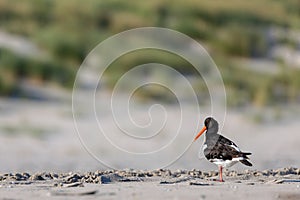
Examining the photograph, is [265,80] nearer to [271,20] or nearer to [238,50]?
[238,50]

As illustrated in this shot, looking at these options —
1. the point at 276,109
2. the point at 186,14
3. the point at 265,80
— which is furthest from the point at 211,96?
the point at 186,14

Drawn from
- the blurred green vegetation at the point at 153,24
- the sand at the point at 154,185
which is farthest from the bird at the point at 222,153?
the blurred green vegetation at the point at 153,24

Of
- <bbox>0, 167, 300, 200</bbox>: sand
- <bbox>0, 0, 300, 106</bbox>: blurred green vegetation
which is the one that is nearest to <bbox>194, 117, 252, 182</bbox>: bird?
<bbox>0, 167, 300, 200</bbox>: sand

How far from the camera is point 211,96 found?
50.8 ft

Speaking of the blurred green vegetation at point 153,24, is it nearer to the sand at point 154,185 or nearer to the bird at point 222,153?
the sand at point 154,185

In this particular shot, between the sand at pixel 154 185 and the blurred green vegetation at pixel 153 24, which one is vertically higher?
the blurred green vegetation at pixel 153 24

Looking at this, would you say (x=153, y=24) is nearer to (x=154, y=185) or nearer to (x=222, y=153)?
(x=222, y=153)

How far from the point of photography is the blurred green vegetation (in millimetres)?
16031

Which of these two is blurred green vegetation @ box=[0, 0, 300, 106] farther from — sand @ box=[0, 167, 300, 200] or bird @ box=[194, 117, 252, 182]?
bird @ box=[194, 117, 252, 182]

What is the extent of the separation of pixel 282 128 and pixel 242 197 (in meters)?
7.27

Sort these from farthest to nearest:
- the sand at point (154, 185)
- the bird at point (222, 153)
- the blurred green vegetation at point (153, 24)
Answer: the blurred green vegetation at point (153, 24)
the bird at point (222, 153)
the sand at point (154, 185)

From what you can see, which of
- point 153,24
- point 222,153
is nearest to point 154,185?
point 222,153

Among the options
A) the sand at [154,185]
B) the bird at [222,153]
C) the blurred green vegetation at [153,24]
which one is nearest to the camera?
the sand at [154,185]

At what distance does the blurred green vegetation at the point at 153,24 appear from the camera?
16031mm
